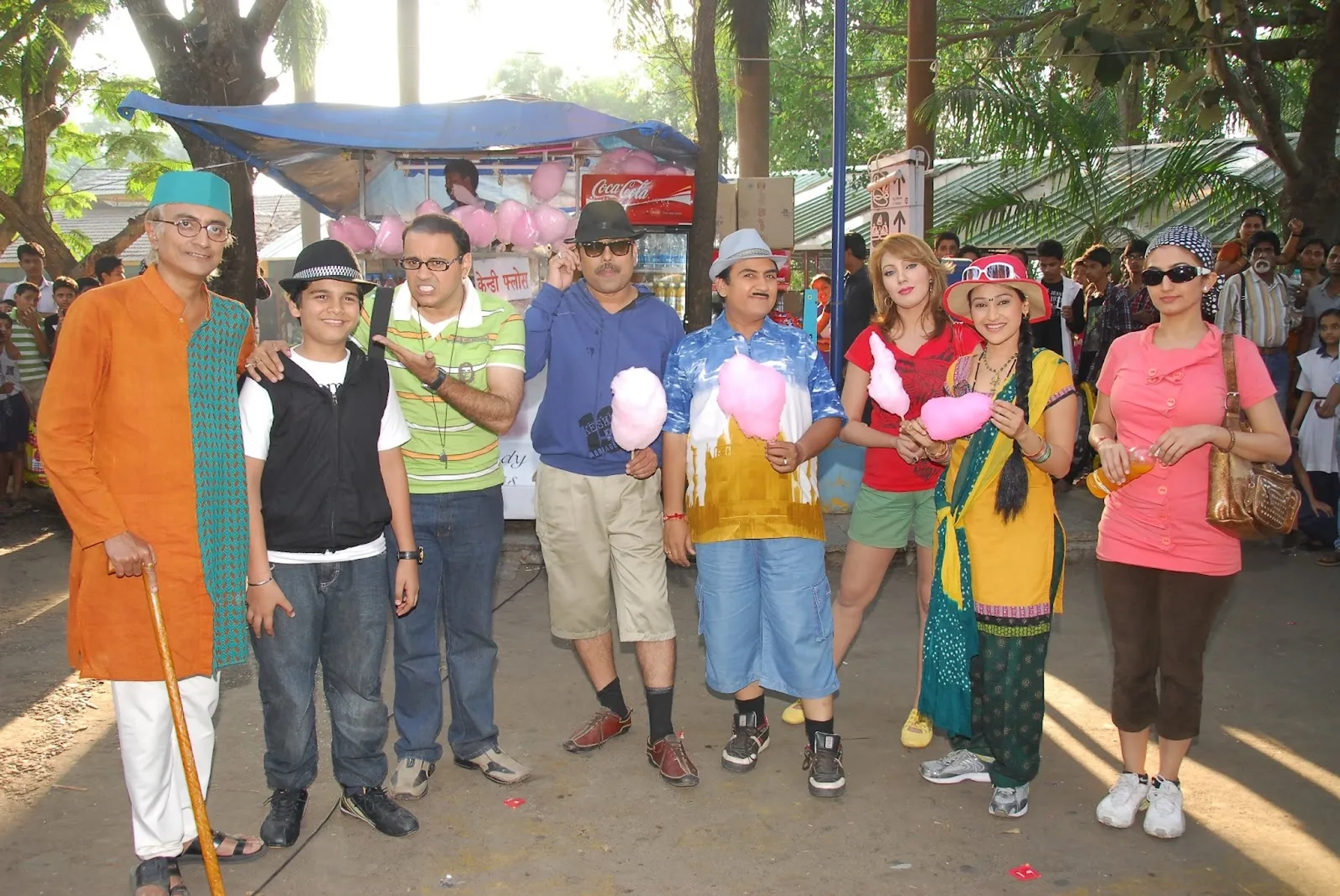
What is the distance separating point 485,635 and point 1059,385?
221 cm

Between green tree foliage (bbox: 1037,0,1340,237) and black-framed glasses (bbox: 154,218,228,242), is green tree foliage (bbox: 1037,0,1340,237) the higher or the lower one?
the higher one

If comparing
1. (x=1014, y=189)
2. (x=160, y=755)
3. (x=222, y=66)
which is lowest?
(x=160, y=755)

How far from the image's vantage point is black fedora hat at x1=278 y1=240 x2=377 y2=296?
349 centimetres

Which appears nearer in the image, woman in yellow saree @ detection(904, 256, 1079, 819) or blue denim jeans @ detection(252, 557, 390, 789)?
blue denim jeans @ detection(252, 557, 390, 789)

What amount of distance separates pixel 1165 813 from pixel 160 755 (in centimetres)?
316

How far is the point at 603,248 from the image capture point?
4.16 meters

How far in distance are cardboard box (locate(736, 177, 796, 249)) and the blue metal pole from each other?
1.86m

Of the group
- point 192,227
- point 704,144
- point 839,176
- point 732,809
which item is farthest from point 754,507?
point 704,144

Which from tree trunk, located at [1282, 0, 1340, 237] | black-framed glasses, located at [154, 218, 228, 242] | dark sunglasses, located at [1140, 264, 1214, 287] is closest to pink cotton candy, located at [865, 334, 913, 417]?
dark sunglasses, located at [1140, 264, 1214, 287]

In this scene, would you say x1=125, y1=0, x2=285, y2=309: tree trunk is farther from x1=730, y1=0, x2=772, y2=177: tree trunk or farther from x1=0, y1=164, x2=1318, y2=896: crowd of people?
x1=730, y1=0, x2=772, y2=177: tree trunk

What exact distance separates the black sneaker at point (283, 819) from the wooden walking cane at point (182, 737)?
55 centimetres

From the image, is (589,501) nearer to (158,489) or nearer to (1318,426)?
(158,489)

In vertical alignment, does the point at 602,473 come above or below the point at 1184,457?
below

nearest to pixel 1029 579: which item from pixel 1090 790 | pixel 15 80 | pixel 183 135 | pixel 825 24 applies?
pixel 1090 790
